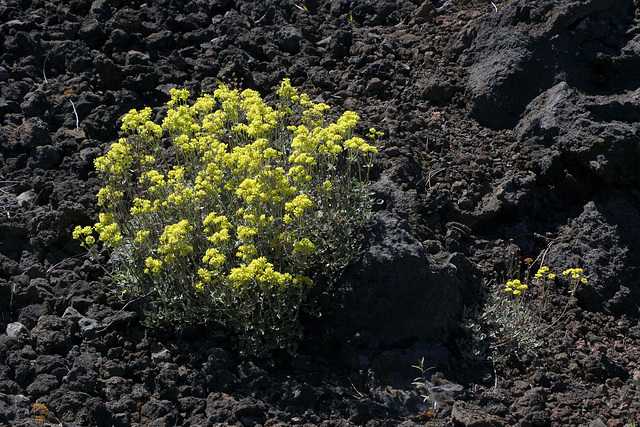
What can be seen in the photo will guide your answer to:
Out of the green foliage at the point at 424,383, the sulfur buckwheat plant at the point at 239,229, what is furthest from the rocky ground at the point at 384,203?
the sulfur buckwheat plant at the point at 239,229

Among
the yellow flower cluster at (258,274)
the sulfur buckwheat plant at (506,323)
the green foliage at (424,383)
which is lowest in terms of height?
the green foliage at (424,383)

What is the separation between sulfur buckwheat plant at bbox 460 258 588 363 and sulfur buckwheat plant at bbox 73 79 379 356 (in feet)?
3.14

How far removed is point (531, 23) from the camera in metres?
6.07

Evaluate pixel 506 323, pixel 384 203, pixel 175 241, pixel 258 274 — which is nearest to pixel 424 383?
pixel 506 323

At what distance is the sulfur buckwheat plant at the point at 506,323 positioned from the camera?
434cm

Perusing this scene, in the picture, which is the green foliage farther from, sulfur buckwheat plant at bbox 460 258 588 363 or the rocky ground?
sulfur buckwheat plant at bbox 460 258 588 363

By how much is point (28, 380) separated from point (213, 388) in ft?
3.38

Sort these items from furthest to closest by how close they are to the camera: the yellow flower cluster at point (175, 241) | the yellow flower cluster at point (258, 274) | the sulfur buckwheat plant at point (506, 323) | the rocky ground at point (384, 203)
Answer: the sulfur buckwheat plant at point (506, 323) < the yellow flower cluster at point (175, 241) < the rocky ground at point (384, 203) < the yellow flower cluster at point (258, 274)

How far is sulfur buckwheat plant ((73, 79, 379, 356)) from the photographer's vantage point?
412 centimetres

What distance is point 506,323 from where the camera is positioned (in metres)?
4.41

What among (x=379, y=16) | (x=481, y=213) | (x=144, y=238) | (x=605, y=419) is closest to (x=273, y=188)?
(x=144, y=238)

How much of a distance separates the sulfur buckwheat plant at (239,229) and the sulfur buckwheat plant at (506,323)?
0.96 meters

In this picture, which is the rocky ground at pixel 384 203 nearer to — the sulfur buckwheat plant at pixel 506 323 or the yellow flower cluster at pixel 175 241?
the sulfur buckwheat plant at pixel 506 323

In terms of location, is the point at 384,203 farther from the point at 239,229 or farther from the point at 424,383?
the point at 424,383
